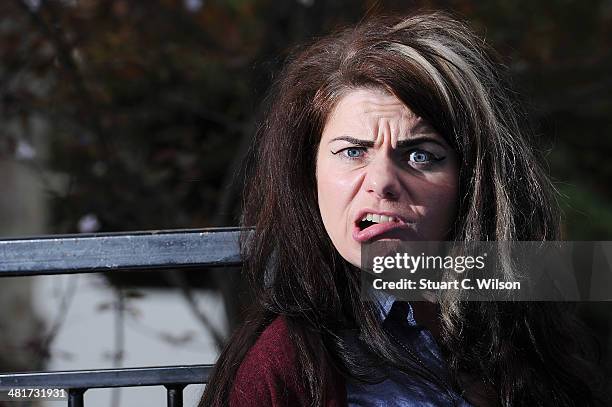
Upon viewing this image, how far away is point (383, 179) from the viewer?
155 centimetres

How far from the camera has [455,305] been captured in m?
1.67

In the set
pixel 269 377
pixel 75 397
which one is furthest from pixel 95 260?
pixel 269 377

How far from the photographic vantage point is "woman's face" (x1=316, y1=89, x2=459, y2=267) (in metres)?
1.55

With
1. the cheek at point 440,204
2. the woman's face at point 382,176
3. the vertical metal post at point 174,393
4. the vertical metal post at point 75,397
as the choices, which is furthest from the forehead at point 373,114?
the vertical metal post at point 75,397

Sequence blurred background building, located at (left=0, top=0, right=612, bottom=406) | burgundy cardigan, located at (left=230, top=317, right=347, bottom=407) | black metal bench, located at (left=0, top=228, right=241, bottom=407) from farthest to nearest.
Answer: blurred background building, located at (left=0, top=0, right=612, bottom=406) → black metal bench, located at (left=0, top=228, right=241, bottom=407) → burgundy cardigan, located at (left=230, top=317, right=347, bottom=407)

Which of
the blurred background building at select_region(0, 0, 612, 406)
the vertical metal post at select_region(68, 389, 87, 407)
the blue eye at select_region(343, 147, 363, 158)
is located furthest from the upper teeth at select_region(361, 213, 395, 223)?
the blurred background building at select_region(0, 0, 612, 406)

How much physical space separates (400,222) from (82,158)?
105 inches

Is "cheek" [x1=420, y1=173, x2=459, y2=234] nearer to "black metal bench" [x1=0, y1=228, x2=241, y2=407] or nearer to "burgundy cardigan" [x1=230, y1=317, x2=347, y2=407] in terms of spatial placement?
"burgundy cardigan" [x1=230, y1=317, x2=347, y2=407]

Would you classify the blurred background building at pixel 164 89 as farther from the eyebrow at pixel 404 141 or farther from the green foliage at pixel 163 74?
the eyebrow at pixel 404 141

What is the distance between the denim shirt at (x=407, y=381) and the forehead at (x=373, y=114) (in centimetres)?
30

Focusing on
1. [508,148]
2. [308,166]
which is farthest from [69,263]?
[508,148]

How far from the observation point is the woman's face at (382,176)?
5.10 ft

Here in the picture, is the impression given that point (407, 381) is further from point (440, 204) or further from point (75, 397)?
point (75, 397)

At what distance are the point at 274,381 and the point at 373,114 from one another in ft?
1.63
